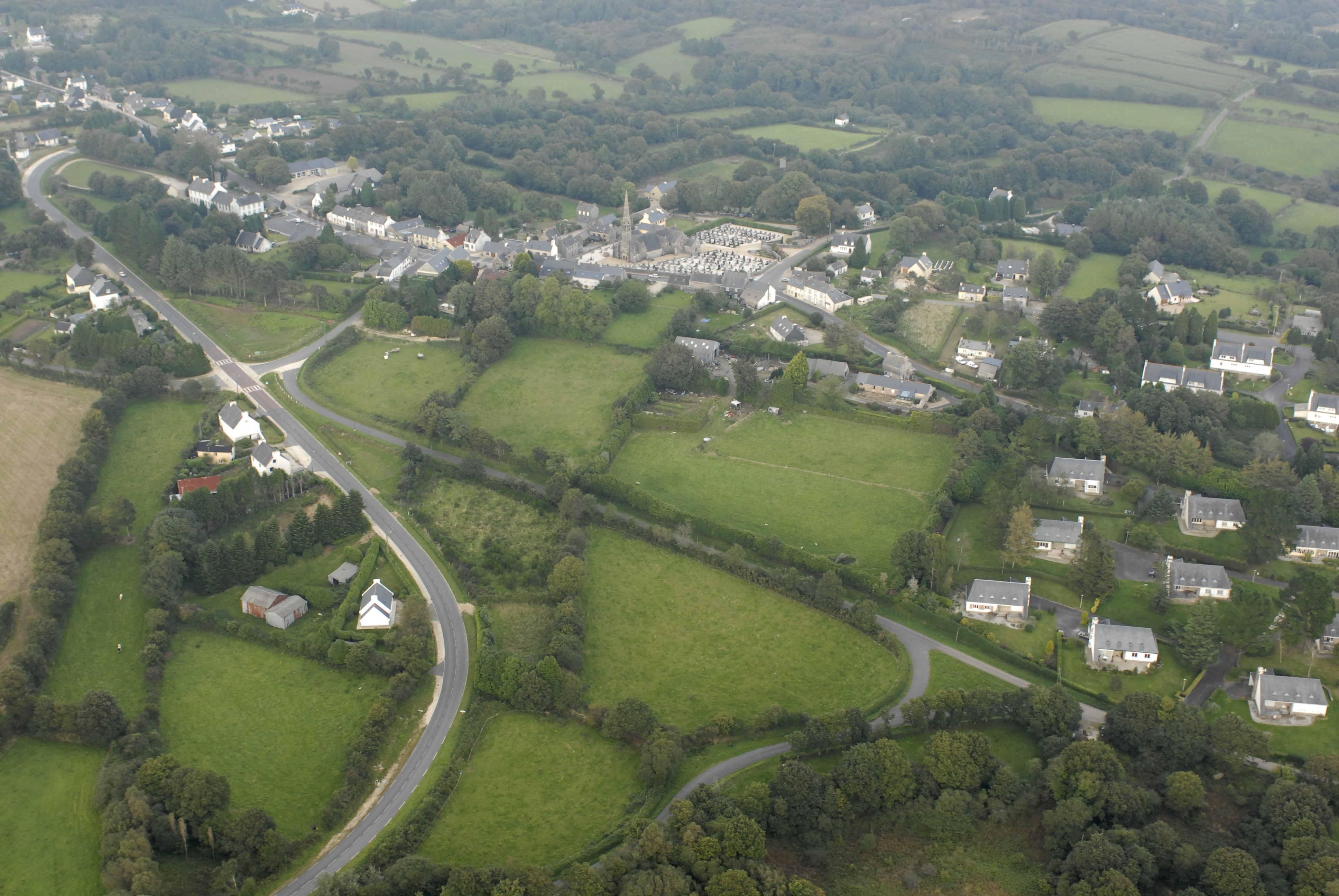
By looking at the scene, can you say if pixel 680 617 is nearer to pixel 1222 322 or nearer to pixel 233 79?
pixel 1222 322

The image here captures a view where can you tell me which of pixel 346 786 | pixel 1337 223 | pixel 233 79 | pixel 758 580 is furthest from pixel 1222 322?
pixel 233 79

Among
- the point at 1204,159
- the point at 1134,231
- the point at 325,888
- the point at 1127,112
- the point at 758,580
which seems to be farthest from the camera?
the point at 1127,112

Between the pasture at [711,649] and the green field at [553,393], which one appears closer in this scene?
the pasture at [711,649]

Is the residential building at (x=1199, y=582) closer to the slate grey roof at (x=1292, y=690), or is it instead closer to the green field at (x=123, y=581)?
the slate grey roof at (x=1292, y=690)

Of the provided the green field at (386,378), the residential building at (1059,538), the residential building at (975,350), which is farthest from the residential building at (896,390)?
the green field at (386,378)

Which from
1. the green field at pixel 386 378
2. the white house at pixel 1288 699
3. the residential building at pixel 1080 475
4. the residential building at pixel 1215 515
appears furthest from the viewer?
the green field at pixel 386 378

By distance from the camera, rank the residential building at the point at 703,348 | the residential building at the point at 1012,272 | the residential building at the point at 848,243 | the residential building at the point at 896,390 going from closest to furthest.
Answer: the residential building at the point at 896,390, the residential building at the point at 703,348, the residential building at the point at 1012,272, the residential building at the point at 848,243

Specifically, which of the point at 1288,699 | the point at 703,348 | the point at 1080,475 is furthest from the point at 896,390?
the point at 1288,699
